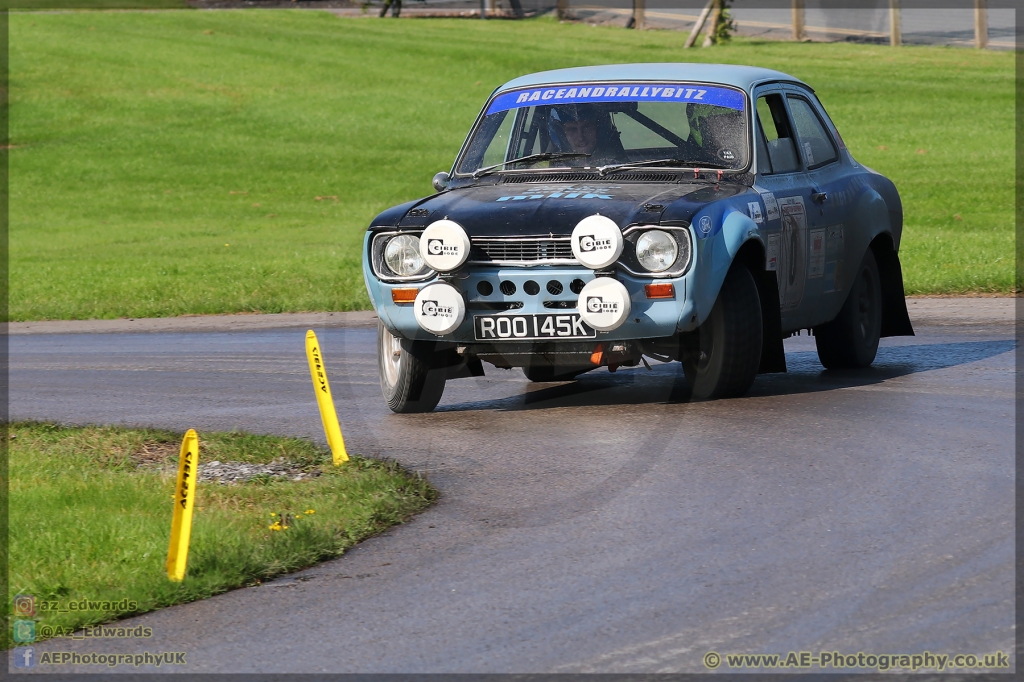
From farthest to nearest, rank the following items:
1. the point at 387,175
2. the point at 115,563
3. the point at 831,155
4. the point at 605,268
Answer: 1. the point at 387,175
2. the point at 831,155
3. the point at 605,268
4. the point at 115,563

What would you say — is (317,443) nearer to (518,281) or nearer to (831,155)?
(518,281)

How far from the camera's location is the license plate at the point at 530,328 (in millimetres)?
7797

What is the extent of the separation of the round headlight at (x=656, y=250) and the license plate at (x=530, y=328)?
45 cm

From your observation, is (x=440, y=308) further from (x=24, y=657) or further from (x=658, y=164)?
(x=24, y=657)

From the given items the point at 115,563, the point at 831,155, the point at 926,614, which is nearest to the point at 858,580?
the point at 926,614

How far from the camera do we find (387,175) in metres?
30.8

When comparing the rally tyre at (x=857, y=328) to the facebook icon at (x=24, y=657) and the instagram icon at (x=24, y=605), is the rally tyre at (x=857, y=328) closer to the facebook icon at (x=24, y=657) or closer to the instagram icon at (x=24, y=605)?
the instagram icon at (x=24, y=605)

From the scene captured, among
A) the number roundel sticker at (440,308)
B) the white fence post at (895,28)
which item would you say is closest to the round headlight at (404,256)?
the number roundel sticker at (440,308)

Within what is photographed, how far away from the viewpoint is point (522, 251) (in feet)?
25.8

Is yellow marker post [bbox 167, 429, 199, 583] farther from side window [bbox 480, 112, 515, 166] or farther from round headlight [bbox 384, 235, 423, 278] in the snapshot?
side window [bbox 480, 112, 515, 166]

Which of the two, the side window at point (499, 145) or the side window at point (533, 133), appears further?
Answer: the side window at point (499, 145)

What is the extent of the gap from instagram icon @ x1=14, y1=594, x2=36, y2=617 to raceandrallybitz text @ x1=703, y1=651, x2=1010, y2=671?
232 centimetres

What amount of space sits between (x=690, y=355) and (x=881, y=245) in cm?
242

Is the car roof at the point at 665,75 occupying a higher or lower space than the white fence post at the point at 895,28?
higher
